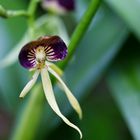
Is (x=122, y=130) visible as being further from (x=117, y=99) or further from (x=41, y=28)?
(x=41, y=28)

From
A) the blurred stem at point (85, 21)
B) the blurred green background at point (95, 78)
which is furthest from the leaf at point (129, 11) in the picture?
the blurred stem at point (85, 21)

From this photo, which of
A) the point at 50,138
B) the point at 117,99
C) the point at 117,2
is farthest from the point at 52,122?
the point at 117,2

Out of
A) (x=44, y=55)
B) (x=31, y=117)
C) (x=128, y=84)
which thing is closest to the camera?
(x=44, y=55)

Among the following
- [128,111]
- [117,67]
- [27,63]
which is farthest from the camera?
[117,67]

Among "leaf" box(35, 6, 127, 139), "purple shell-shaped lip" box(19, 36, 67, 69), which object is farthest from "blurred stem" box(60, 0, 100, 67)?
"leaf" box(35, 6, 127, 139)

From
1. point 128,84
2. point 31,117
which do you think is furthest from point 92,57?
point 31,117

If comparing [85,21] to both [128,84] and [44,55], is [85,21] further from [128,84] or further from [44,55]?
[128,84]

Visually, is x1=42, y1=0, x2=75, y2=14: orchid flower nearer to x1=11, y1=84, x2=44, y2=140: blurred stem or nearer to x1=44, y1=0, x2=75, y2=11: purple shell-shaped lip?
x1=44, y1=0, x2=75, y2=11: purple shell-shaped lip
